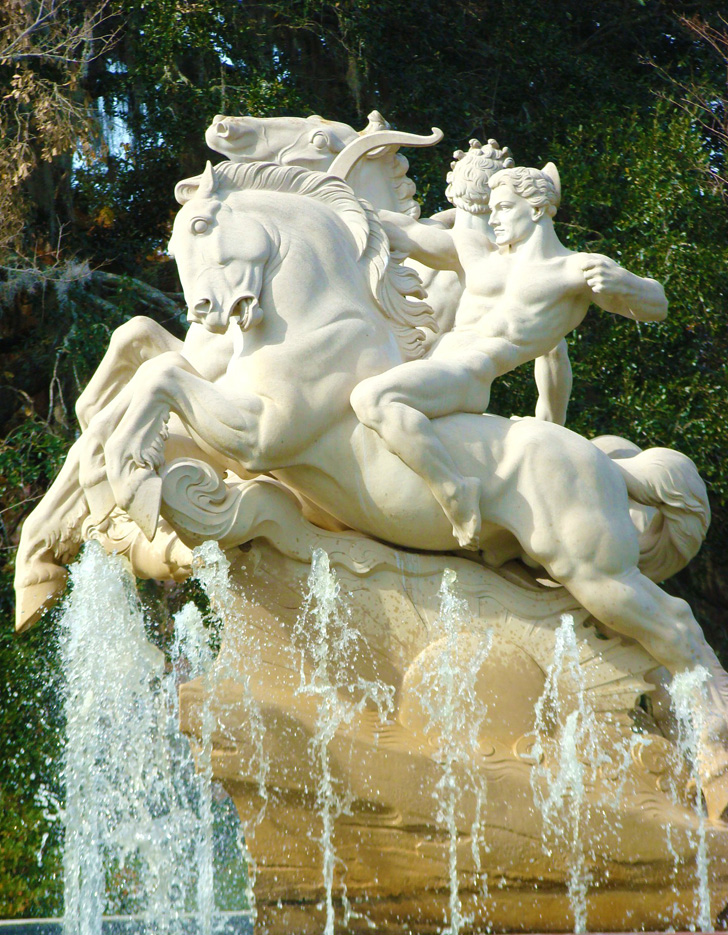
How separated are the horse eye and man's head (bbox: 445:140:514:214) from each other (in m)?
A: 0.56

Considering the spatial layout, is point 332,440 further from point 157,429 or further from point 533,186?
point 533,186

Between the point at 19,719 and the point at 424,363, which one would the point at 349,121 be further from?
the point at 424,363

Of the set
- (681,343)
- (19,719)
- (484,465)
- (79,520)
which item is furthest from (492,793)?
(681,343)

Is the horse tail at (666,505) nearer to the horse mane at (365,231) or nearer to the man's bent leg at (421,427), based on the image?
the man's bent leg at (421,427)

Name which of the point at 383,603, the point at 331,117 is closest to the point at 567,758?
the point at 383,603

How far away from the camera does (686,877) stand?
396 cm

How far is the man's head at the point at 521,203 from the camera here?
14.8 feet

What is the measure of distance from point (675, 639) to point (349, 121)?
20.4ft

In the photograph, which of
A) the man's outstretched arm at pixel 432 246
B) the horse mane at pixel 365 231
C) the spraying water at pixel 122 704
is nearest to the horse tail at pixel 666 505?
the horse mane at pixel 365 231

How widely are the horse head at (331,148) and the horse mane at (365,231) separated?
1.29ft

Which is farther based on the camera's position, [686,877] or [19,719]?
[19,719]

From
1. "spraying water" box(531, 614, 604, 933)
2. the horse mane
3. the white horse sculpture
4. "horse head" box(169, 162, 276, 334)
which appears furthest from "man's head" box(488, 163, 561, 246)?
"spraying water" box(531, 614, 604, 933)

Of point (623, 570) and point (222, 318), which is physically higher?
point (222, 318)

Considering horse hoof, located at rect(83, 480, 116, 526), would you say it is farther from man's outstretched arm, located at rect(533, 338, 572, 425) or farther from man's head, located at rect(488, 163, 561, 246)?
man's outstretched arm, located at rect(533, 338, 572, 425)
